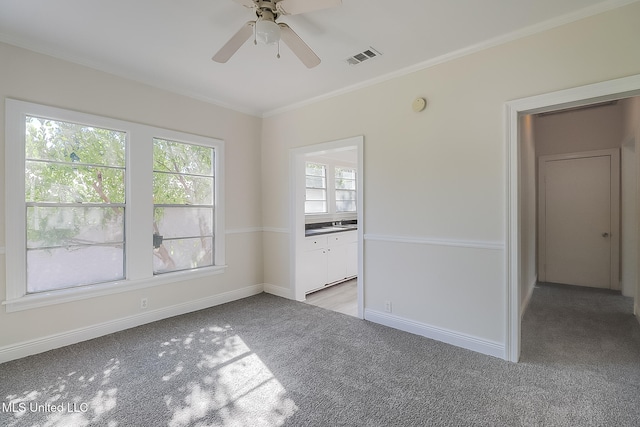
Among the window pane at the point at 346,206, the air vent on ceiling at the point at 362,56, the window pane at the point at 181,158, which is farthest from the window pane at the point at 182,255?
the window pane at the point at 346,206

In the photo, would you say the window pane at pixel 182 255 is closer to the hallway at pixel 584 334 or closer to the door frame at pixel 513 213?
the door frame at pixel 513 213

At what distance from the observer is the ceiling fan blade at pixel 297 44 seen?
6.52ft

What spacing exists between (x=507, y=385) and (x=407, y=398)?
0.78 meters

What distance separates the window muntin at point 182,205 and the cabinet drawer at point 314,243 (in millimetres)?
1319

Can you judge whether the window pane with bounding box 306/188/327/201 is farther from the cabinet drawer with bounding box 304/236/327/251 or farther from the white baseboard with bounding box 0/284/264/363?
the white baseboard with bounding box 0/284/264/363

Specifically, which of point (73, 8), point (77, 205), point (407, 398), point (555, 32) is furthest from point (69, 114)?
point (555, 32)

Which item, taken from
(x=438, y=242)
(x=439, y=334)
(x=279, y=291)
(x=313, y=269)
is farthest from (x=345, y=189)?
(x=439, y=334)

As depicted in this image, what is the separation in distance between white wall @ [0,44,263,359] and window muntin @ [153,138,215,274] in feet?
0.77

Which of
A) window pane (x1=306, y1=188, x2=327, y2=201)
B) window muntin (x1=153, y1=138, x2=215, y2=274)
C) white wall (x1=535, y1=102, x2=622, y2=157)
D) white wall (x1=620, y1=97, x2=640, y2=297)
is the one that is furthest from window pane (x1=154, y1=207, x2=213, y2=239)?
white wall (x1=620, y1=97, x2=640, y2=297)

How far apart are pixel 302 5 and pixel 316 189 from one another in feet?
13.5

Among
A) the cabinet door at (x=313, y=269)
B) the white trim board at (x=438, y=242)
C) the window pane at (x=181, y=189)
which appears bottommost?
the cabinet door at (x=313, y=269)

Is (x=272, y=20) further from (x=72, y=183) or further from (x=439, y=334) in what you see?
(x=439, y=334)

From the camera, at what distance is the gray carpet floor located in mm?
1835

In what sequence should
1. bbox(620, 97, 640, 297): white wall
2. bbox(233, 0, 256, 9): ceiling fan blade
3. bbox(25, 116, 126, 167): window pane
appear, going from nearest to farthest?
bbox(233, 0, 256, 9): ceiling fan blade < bbox(25, 116, 126, 167): window pane < bbox(620, 97, 640, 297): white wall
